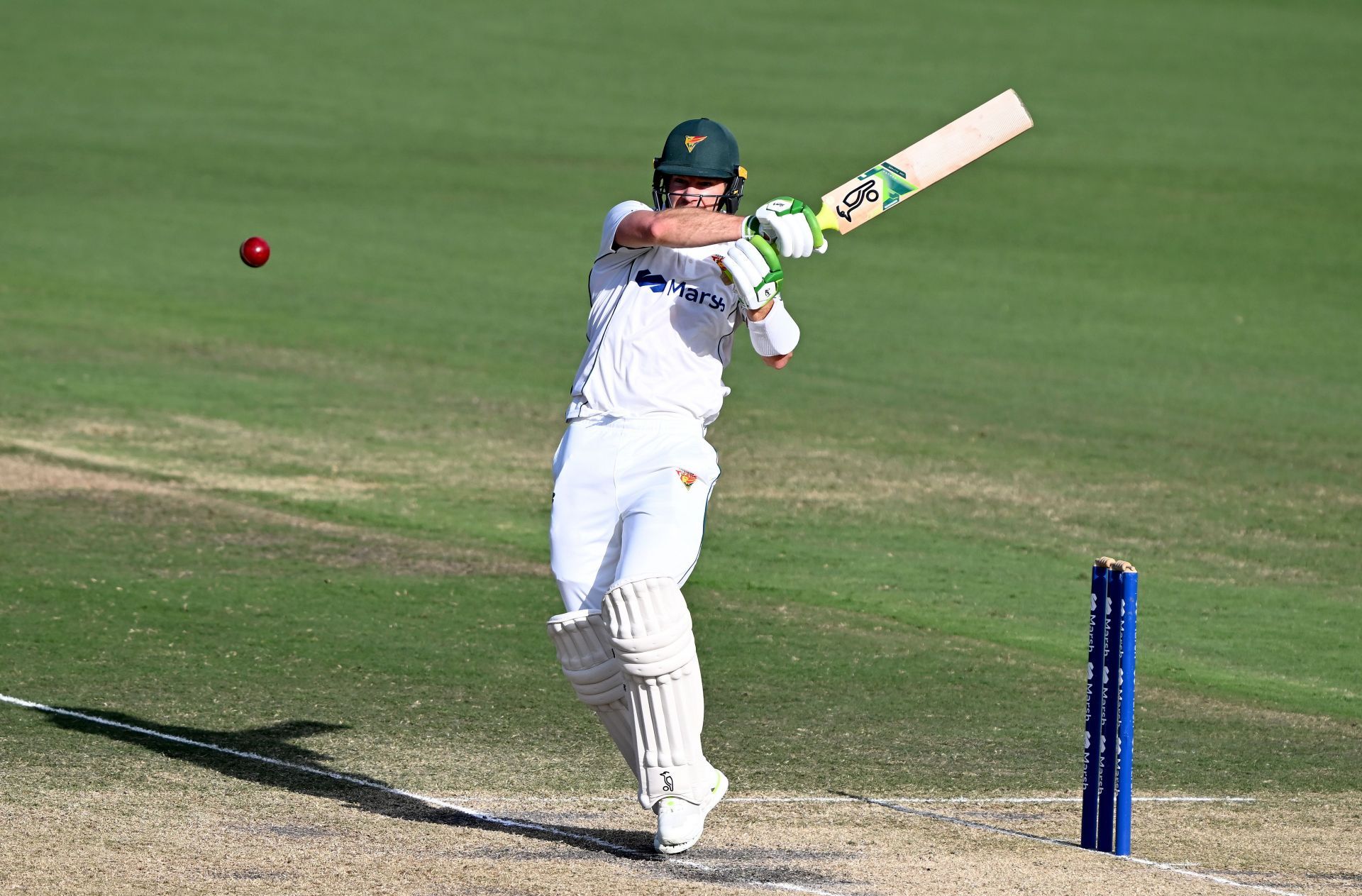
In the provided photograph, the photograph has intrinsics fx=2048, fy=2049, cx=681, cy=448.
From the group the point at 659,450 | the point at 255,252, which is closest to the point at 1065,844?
the point at 659,450

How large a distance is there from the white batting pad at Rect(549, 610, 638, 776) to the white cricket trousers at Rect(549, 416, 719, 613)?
0.08m

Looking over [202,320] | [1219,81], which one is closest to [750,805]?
[202,320]

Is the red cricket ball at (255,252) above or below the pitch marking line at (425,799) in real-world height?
above

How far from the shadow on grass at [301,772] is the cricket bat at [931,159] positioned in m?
2.04

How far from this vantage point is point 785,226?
5.89 m

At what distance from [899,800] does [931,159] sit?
208cm

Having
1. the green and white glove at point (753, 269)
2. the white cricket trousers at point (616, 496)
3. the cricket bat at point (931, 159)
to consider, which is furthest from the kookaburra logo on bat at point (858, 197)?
the white cricket trousers at point (616, 496)

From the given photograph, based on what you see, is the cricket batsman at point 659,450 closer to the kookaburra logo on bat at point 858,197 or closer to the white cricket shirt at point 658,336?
the white cricket shirt at point 658,336

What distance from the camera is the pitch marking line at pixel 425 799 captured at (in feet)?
18.7

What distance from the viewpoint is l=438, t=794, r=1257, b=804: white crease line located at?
6559mm

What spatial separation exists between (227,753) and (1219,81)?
3193cm

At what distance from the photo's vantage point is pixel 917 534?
40.3ft

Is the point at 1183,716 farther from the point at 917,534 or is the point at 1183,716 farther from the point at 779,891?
the point at 917,534

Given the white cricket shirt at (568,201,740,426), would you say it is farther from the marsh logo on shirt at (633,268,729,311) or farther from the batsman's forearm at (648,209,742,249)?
the batsman's forearm at (648,209,742,249)
